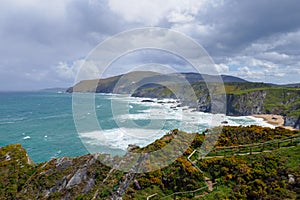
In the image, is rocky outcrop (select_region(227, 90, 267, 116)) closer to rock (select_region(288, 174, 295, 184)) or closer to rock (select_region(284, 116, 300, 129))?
rock (select_region(284, 116, 300, 129))

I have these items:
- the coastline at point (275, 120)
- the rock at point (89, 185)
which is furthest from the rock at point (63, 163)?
the coastline at point (275, 120)

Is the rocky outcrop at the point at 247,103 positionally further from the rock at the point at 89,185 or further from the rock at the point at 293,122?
the rock at the point at 89,185

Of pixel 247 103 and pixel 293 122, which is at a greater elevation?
pixel 247 103

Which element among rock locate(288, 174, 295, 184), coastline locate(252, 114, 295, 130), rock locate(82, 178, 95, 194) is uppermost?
rock locate(288, 174, 295, 184)

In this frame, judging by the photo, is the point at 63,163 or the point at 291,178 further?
the point at 63,163

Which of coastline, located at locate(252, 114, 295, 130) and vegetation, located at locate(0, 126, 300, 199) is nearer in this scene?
vegetation, located at locate(0, 126, 300, 199)

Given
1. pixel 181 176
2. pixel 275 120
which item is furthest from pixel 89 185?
pixel 275 120

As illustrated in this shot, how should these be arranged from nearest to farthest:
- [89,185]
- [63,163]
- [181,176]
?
1. [181,176]
2. [89,185]
3. [63,163]

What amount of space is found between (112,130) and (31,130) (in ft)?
69.6

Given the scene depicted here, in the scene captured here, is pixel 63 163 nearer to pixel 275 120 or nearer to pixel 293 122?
pixel 293 122

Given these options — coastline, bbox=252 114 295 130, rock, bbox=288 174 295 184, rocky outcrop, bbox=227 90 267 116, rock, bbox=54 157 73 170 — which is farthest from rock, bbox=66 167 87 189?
rocky outcrop, bbox=227 90 267 116

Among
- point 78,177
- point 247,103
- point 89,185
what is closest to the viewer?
point 89,185

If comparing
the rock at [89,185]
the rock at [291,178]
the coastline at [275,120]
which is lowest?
the coastline at [275,120]

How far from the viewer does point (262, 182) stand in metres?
9.70
